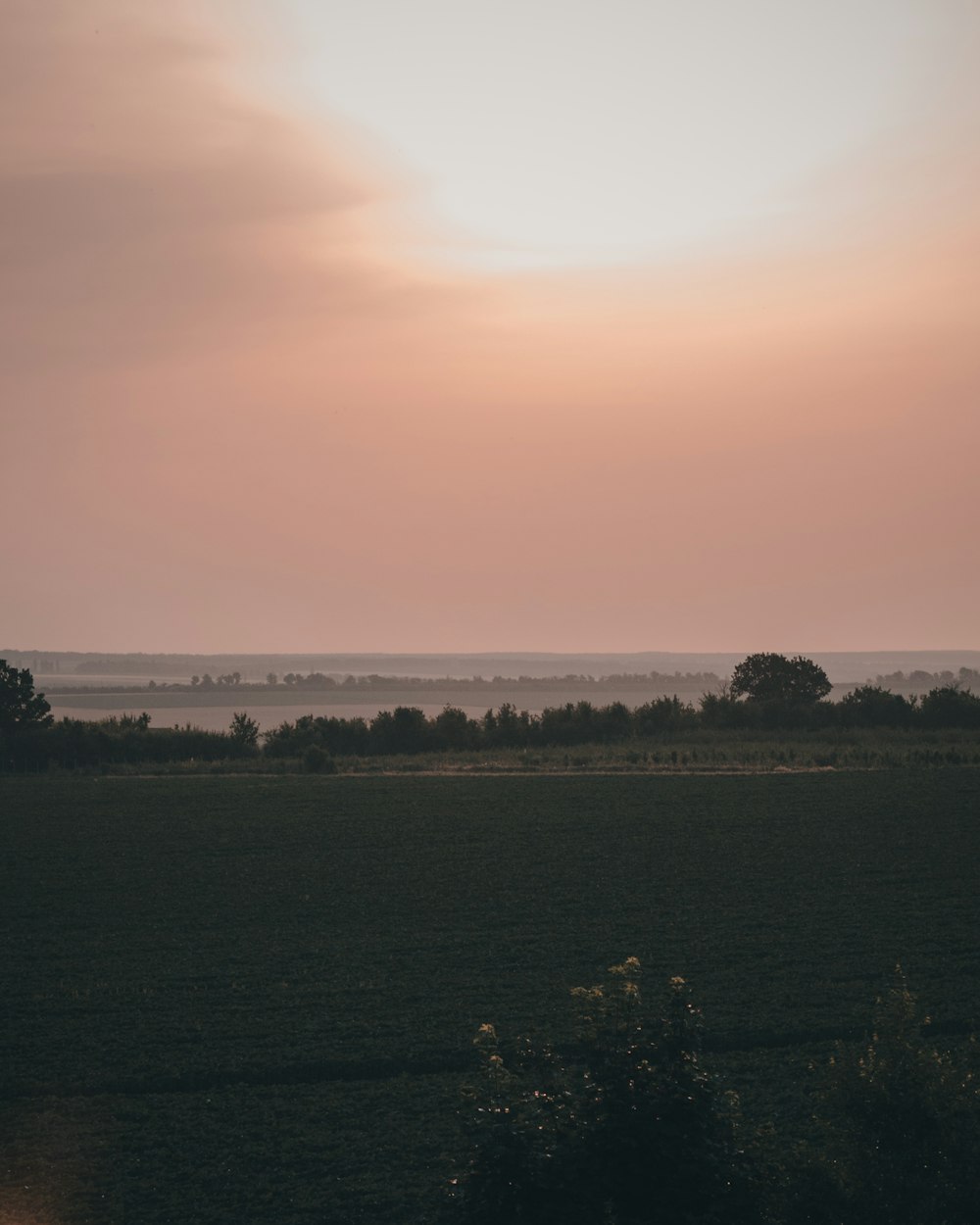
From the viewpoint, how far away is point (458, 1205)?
11.4 meters

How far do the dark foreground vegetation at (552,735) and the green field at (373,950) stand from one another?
10929 millimetres

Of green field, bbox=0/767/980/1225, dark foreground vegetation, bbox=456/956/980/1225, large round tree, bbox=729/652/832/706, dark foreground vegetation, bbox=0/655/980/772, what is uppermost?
large round tree, bbox=729/652/832/706

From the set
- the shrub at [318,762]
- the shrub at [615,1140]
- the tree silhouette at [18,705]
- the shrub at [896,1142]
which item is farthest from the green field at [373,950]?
the tree silhouette at [18,705]

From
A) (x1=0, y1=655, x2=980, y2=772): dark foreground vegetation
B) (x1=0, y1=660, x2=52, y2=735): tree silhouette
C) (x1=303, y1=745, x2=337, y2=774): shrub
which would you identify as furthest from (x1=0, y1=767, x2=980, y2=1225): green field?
(x1=0, y1=660, x2=52, y2=735): tree silhouette

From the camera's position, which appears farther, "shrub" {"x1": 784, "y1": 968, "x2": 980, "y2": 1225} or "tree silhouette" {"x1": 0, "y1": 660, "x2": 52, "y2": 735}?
"tree silhouette" {"x1": 0, "y1": 660, "x2": 52, "y2": 735}

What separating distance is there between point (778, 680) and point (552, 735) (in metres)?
20.7

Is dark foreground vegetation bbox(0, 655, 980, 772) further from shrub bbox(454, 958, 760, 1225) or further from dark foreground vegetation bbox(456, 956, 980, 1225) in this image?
shrub bbox(454, 958, 760, 1225)

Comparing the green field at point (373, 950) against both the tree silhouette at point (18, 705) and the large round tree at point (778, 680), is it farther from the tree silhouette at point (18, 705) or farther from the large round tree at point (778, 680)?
the large round tree at point (778, 680)

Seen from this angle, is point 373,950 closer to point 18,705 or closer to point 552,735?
point 552,735

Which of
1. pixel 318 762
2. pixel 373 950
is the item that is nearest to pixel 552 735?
pixel 318 762

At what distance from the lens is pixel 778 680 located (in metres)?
86.4

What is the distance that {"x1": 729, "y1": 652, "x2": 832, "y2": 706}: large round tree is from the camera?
280 ft

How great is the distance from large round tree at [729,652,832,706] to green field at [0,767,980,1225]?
3399 centimetres

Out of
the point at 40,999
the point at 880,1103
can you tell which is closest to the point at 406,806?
the point at 40,999
